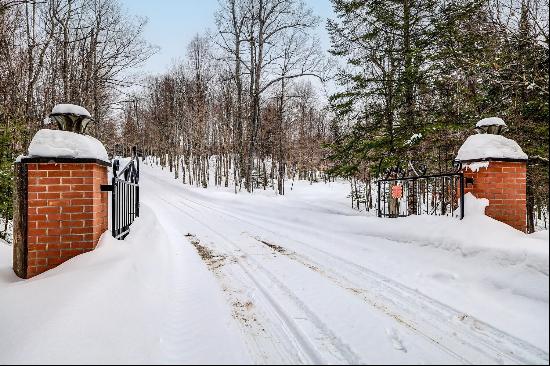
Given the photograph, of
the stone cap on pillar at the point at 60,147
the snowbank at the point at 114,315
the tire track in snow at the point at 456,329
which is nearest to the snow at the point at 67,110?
the stone cap on pillar at the point at 60,147

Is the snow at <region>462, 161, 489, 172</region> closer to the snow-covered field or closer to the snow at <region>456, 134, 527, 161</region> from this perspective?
the snow at <region>456, 134, 527, 161</region>

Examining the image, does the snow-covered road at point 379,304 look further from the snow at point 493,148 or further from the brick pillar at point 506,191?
the snow at point 493,148

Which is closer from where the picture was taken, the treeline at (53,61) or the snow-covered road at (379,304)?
the snow-covered road at (379,304)

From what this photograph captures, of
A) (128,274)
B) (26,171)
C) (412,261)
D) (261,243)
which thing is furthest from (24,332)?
(412,261)

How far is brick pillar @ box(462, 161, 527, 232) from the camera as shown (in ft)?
16.2

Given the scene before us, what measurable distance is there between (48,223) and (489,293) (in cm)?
504

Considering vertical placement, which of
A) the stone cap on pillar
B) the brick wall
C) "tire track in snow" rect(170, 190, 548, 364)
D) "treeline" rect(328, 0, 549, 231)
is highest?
"treeline" rect(328, 0, 549, 231)

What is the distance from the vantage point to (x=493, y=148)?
4.99 meters

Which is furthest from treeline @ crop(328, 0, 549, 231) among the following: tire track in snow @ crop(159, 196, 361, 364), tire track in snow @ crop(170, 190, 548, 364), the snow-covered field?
tire track in snow @ crop(159, 196, 361, 364)

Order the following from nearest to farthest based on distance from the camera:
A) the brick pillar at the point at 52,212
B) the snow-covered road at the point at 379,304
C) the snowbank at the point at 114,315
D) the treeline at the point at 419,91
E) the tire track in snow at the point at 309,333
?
the snowbank at the point at 114,315
the tire track in snow at the point at 309,333
the snow-covered road at the point at 379,304
the brick pillar at the point at 52,212
the treeline at the point at 419,91

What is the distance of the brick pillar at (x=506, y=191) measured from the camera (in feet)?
16.2

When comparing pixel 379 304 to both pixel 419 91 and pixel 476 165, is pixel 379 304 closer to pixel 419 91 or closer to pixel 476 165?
pixel 476 165

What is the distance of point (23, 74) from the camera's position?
1275 cm

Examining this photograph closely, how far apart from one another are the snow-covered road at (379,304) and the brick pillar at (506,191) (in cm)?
121
